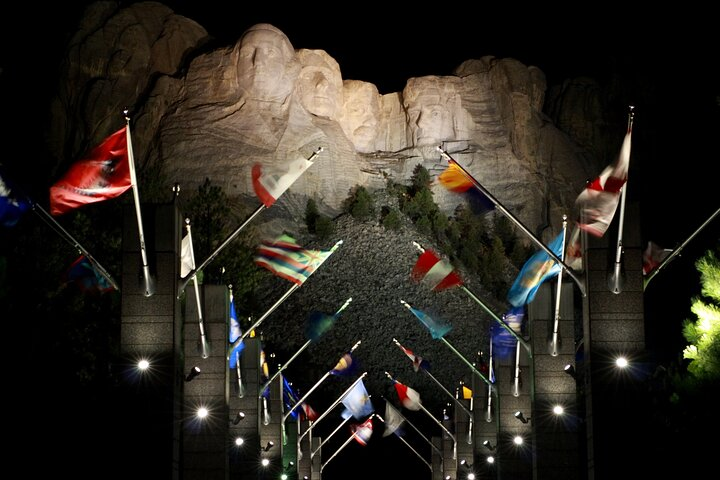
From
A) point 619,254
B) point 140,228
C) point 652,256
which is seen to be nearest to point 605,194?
point 619,254

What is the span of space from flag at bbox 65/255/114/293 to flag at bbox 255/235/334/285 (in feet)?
12.7

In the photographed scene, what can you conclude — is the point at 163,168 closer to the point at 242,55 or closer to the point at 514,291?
the point at 242,55

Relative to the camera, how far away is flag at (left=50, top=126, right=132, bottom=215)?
2905 centimetres

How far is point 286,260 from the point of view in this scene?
1433 inches

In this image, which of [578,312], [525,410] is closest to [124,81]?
[578,312]

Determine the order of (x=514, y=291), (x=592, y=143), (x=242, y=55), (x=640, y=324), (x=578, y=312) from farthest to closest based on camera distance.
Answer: (x=592, y=143) → (x=242, y=55) → (x=578, y=312) → (x=514, y=291) → (x=640, y=324)

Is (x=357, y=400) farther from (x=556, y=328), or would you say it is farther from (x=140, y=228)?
(x=140, y=228)

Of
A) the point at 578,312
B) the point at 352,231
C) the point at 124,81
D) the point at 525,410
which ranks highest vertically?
the point at 124,81

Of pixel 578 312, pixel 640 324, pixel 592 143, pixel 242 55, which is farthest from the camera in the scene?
pixel 592 143

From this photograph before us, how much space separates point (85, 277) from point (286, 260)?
494 cm

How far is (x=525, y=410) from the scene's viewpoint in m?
42.4

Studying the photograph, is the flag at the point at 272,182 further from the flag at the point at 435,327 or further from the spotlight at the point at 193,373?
the flag at the point at 435,327

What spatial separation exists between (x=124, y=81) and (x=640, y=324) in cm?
8323

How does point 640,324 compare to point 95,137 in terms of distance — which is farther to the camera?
point 95,137
